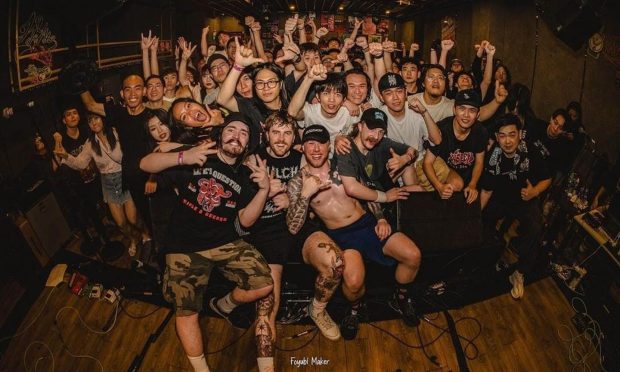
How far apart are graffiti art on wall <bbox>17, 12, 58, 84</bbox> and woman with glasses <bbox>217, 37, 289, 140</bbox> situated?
2738 millimetres

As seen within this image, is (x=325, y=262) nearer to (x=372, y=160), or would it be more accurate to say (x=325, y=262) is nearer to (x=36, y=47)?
(x=372, y=160)

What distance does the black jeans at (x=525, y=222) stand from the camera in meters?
3.53

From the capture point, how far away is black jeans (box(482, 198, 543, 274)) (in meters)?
3.53

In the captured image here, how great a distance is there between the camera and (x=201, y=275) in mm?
2590

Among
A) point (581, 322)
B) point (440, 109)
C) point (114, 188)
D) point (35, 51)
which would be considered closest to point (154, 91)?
point (114, 188)

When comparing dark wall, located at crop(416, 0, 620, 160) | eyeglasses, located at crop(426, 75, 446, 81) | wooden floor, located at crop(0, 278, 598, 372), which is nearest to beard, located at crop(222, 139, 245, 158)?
wooden floor, located at crop(0, 278, 598, 372)

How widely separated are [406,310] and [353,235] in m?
0.89

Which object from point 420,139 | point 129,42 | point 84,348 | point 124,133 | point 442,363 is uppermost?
point 129,42

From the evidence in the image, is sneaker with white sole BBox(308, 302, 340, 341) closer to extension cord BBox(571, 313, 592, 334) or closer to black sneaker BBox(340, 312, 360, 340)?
black sneaker BBox(340, 312, 360, 340)

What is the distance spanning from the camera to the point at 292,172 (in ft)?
9.73

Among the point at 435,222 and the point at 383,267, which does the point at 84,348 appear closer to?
the point at 383,267

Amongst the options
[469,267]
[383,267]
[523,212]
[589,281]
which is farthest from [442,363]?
[523,212]

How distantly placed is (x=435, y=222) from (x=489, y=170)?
97 centimetres

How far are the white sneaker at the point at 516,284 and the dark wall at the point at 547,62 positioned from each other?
11.4 feet
